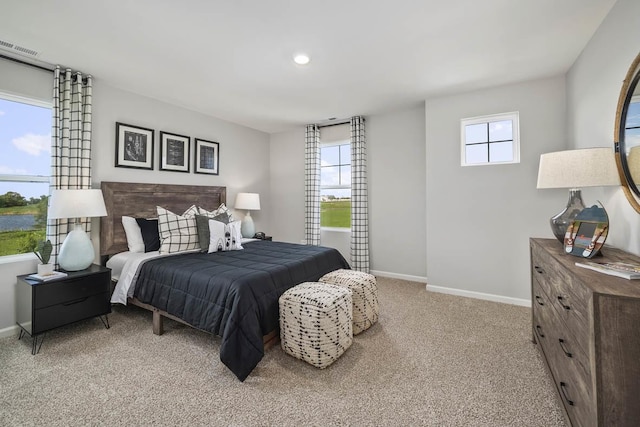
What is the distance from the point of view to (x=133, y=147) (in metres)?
3.44

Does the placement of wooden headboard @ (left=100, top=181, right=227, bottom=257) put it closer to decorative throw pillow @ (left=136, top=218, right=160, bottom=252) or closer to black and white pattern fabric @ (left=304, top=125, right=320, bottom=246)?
decorative throw pillow @ (left=136, top=218, right=160, bottom=252)

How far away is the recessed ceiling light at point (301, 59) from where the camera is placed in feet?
8.40

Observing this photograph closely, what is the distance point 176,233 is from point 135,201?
0.78m

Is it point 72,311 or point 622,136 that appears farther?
point 72,311

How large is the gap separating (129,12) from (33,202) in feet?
6.96

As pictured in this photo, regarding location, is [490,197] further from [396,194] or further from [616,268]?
[616,268]

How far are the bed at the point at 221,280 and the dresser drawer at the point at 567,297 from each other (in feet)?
5.85

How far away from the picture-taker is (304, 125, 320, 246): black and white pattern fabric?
16.0 feet

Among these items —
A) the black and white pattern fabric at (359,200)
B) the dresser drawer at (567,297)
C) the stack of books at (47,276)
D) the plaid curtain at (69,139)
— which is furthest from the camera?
the black and white pattern fabric at (359,200)

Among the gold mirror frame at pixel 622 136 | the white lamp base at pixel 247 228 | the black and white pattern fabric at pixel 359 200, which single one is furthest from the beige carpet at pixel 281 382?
the white lamp base at pixel 247 228

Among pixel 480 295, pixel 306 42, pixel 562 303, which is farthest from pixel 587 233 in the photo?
pixel 306 42

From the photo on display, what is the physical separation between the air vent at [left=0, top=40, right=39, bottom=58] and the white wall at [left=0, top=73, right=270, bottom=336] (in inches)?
7.7

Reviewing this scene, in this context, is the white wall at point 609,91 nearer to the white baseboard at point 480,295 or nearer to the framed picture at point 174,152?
the white baseboard at point 480,295

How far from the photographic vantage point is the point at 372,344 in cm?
237
